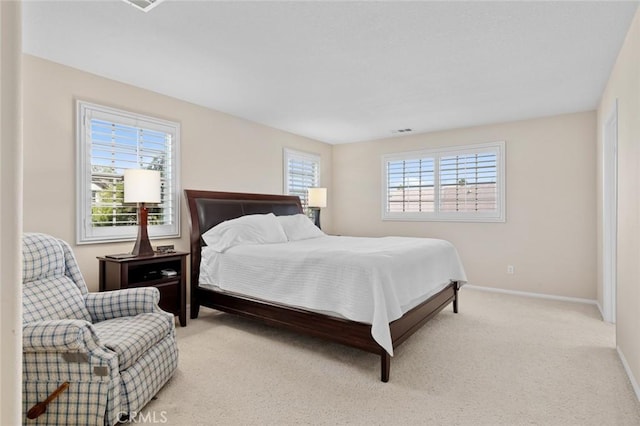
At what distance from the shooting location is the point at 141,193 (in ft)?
10.7

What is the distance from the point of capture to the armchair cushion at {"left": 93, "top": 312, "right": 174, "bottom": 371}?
1898mm

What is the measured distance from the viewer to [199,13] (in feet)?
7.51

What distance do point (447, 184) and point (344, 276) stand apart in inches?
138

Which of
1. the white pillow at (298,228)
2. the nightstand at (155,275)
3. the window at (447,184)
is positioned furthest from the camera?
the window at (447,184)

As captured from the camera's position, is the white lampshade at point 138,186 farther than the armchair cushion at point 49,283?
Yes

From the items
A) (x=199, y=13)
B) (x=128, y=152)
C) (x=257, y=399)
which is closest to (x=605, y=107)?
(x=199, y=13)

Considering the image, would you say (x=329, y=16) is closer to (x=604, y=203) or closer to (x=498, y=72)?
(x=498, y=72)

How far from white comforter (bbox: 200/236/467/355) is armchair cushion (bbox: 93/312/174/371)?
975 mm

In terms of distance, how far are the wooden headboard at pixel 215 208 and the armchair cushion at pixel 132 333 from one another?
1.52 metres

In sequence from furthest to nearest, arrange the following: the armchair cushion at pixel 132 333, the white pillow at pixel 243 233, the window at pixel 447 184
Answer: the window at pixel 447 184 → the white pillow at pixel 243 233 → the armchair cushion at pixel 132 333

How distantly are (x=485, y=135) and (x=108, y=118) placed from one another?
4868 mm

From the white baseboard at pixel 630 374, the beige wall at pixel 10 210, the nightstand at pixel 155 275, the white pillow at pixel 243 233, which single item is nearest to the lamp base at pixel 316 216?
the white pillow at pixel 243 233

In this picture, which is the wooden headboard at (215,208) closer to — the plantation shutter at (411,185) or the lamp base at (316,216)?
the lamp base at (316,216)

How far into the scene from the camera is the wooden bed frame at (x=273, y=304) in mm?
2562
